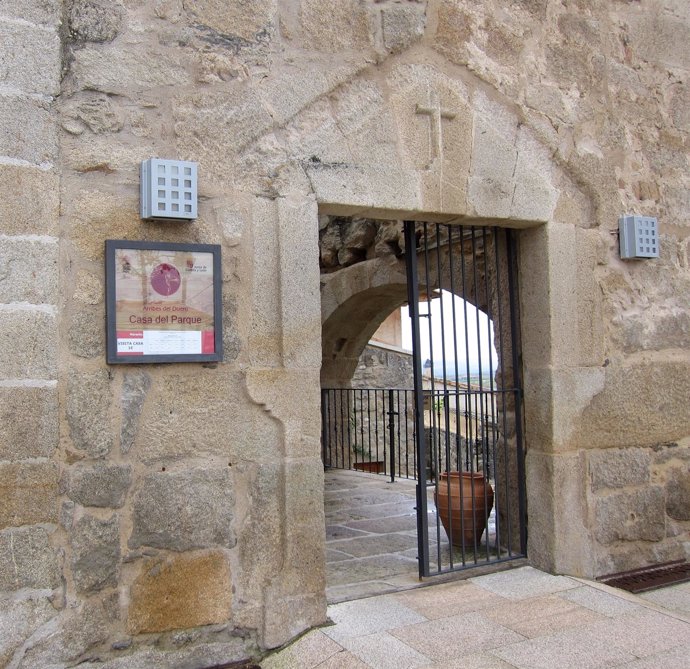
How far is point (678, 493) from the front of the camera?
417cm

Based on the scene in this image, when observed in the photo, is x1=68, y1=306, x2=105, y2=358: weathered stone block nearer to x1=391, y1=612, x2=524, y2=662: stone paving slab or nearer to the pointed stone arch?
the pointed stone arch

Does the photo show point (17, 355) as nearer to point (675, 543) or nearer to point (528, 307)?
point (528, 307)

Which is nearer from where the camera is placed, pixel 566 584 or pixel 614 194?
pixel 566 584

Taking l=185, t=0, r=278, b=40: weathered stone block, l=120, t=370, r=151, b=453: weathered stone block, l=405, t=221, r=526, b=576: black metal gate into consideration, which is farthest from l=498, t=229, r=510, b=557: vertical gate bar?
l=120, t=370, r=151, b=453: weathered stone block

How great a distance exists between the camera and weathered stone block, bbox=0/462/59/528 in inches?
104

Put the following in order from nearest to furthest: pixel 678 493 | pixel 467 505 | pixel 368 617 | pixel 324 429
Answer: pixel 368 617, pixel 678 493, pixel 467 505, pixel 324 429

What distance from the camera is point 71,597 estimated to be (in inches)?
107

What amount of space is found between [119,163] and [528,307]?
2221 millimetres

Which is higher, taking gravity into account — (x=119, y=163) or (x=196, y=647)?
(x=119, y=163)

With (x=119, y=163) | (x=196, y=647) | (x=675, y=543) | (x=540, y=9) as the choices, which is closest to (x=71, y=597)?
(x=196, y=647)

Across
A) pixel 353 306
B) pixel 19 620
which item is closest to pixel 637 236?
pixel 19 620

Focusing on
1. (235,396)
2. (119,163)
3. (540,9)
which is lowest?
(235,396)

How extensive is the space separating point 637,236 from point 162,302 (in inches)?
101

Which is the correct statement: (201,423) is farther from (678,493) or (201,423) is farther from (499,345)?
(678,493)
